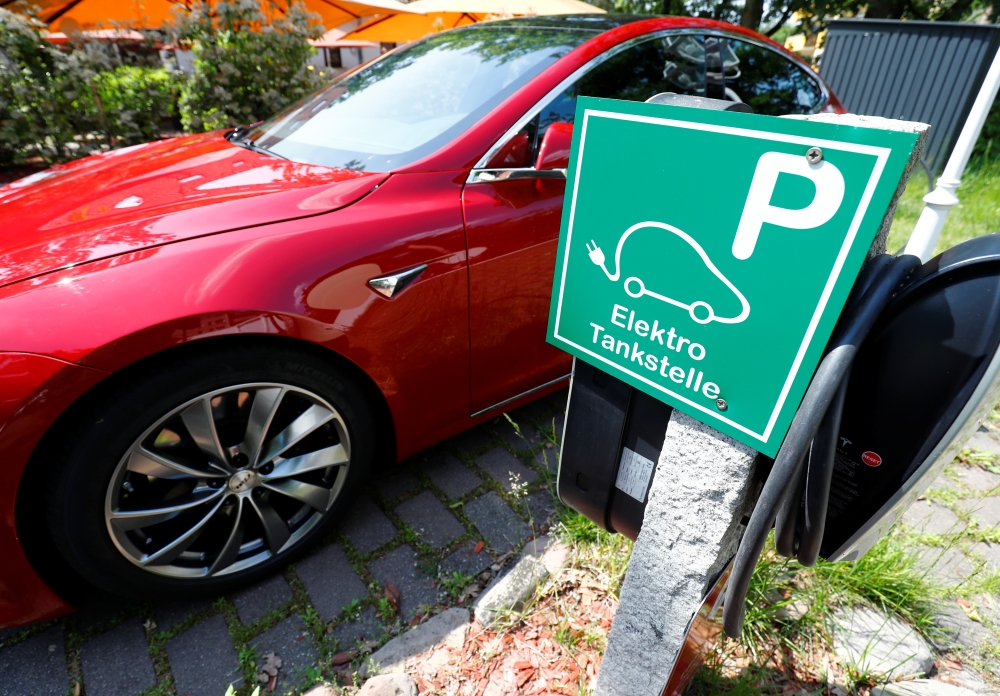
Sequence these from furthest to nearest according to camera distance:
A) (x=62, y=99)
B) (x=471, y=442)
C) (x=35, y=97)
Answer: (x=62, y=99) < (x=35, y=97) < (x=471, y=442)

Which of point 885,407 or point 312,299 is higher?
point 885,407

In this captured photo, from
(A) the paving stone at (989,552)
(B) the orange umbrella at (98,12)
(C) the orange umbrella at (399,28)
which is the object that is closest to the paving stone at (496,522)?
(A) the paving stone at (989,552)

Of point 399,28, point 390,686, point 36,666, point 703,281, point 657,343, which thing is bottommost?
point 36,666

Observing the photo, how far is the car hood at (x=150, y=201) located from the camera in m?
1.45

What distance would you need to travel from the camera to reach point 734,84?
114 inches

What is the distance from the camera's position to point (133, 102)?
605 centimetres

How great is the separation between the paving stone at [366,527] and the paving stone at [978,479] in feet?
7.77

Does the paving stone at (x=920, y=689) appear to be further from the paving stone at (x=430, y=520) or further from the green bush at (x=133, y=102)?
the green bush at (x=133, y=102)

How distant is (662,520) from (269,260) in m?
1.19

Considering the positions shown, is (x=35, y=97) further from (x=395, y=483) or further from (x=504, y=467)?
(x=504, y=467)

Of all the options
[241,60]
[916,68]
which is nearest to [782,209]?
[241,60]

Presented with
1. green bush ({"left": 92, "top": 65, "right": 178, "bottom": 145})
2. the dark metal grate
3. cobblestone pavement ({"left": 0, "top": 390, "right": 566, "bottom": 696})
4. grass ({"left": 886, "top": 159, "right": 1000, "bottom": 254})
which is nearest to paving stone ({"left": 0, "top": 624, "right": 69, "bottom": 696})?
cobblestone pavement ({"left": 0, "top": 390, "right": 566, "bottom": 696})

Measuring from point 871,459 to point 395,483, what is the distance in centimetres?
169

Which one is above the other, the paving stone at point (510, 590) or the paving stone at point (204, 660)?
the paving stone at point (510, 590)
